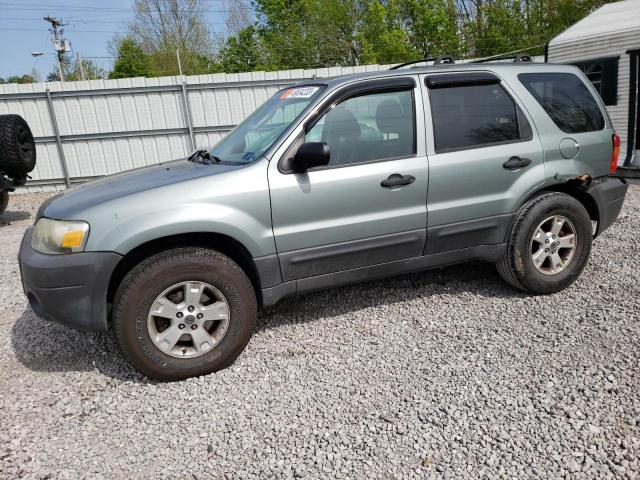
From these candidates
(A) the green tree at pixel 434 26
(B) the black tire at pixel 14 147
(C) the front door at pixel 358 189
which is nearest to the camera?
(C) the front door at pixel 358 189

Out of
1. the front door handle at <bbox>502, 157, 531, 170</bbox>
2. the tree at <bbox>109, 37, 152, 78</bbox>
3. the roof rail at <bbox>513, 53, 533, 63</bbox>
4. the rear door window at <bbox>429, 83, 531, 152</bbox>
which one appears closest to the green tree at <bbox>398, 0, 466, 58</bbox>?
the tree at <bbox>109, 37, 152, 78</bbox>

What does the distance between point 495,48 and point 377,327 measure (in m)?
32.3

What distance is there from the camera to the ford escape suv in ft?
9.30

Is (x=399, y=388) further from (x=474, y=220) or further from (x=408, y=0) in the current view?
(x=408, y=0)

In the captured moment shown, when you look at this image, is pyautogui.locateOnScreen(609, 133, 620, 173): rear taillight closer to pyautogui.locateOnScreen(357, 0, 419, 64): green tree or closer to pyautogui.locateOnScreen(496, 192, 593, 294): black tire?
pyautogui.locateOnScreen(496, 192, 593, 294): black tire

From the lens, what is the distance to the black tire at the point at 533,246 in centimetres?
374

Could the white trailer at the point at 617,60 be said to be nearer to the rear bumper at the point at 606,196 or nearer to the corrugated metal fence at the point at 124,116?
the corrugated metal fence at the point at 124,116

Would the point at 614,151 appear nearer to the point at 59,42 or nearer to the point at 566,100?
the point at 566,100

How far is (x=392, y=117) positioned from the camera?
342 cm

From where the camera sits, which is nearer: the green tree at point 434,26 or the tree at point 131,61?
the green tree at point 434,26

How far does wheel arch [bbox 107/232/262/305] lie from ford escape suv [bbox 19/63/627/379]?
0.01 metres

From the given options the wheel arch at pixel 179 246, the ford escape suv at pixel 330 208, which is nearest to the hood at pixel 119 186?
the ford escape suv at pixel 330 208

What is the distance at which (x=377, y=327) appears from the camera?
3.60 metres

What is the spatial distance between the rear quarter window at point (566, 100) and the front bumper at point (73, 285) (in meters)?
3.33
